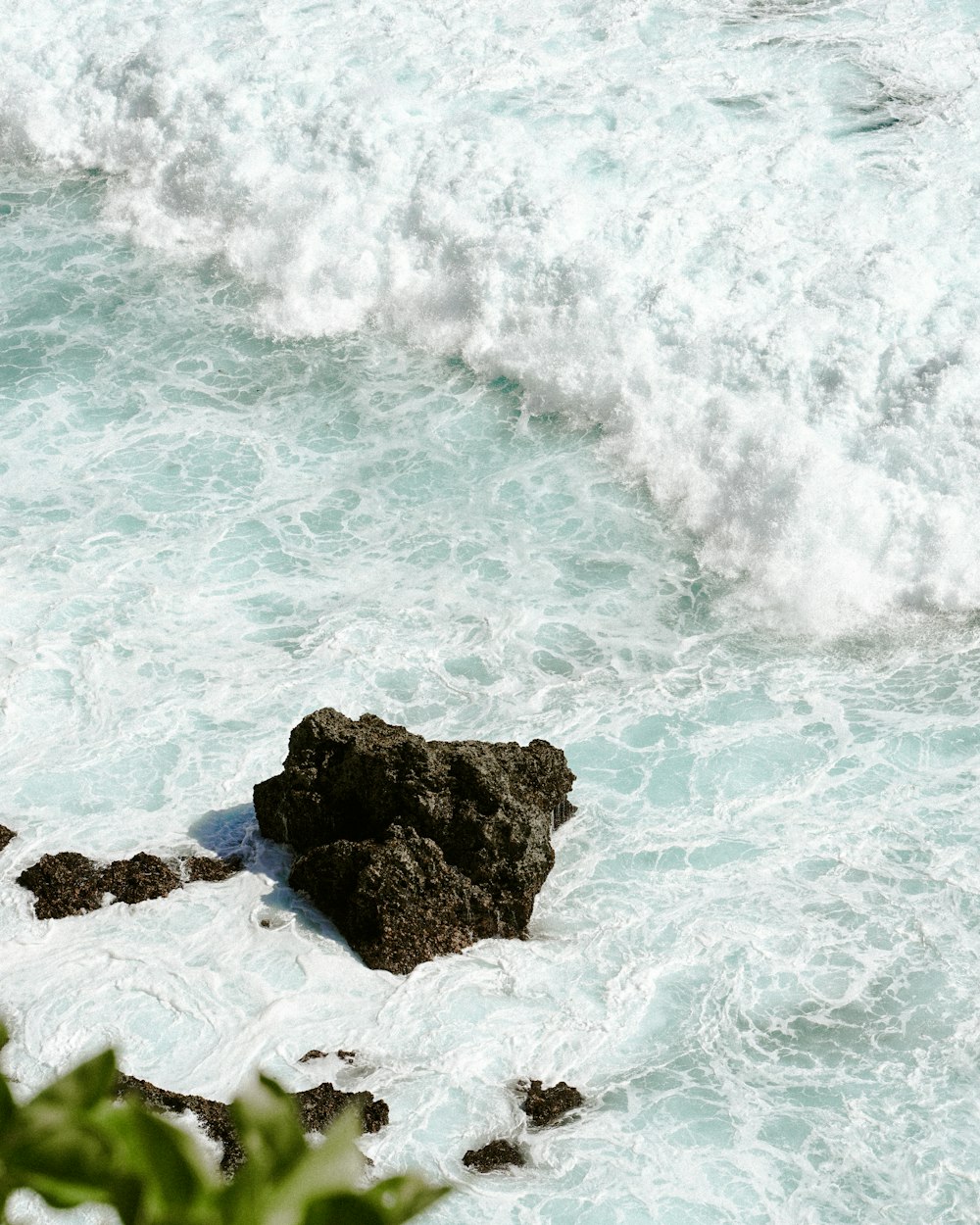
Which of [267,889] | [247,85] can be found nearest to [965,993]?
[267,889]

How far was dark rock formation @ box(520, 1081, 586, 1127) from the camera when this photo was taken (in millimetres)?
7195

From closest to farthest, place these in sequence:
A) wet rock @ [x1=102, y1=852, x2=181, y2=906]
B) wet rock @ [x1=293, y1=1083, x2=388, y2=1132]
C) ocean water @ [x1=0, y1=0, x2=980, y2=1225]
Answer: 1. wet rock @ [x1=293, y1=1083, x2=388, y2=1132]
2. ocean water @ [x1=0, y1=0, x2=980, y2=1225]
3. wet rock @ [x1=102, y1=852, x2=181, y2=906]

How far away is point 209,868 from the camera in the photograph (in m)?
8.80

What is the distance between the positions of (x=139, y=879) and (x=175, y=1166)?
8216 mm

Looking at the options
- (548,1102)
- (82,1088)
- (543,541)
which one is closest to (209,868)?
(548,1102)

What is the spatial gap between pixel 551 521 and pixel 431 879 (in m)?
5.02

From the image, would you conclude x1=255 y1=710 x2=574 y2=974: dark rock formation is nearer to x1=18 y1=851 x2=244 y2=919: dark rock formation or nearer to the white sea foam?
x1=18 y1=851 x2=244 y2=919: dark rock formation

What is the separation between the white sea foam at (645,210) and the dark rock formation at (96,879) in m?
5.34

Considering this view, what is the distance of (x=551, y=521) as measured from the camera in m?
12.6

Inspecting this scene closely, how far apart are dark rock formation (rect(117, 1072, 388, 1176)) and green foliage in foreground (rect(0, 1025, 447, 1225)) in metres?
6.46

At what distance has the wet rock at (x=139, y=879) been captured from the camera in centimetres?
852

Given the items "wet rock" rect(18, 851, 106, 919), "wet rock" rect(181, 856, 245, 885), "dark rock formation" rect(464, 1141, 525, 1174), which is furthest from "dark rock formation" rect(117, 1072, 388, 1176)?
"wet rock" rect(181, 856, 245, 885)

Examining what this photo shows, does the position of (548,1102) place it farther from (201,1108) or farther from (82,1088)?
(82,1088)

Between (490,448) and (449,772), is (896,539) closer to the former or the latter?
(490,448)
